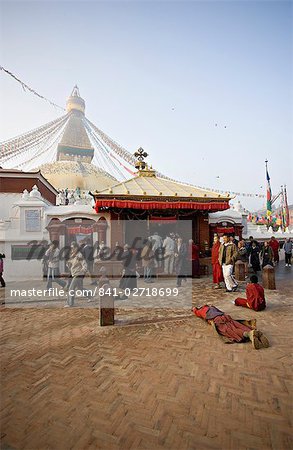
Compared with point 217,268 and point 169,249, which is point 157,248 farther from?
point 217,268

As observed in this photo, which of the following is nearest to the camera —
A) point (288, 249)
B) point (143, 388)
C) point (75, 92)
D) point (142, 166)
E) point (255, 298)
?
point (143, 388)

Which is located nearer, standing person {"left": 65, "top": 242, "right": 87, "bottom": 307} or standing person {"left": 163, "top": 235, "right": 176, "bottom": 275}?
standing person {"left": 65, "top": 242, "right": 87, "bottom": 307}

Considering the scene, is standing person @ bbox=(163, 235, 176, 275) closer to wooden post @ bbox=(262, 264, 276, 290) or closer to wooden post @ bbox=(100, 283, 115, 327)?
wooden post @ bbox=(262, 264, 276, 290)

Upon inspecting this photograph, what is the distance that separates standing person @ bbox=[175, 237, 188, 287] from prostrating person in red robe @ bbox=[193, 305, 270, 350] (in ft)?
13.7

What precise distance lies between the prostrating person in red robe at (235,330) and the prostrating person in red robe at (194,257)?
4.84m

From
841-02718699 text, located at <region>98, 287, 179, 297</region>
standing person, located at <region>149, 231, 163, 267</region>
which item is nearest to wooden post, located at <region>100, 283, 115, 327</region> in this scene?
841-02718699 text, located at <region>98, 287, 179, 297</region>

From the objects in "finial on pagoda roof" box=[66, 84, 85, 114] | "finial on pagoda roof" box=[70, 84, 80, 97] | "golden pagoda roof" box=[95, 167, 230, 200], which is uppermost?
"finial on pagoda roof" box=[70, 84, 80, 97]

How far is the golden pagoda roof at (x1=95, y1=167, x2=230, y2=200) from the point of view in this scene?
1177 centimetres

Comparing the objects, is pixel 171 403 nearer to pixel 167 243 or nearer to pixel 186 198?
pixel 167 243

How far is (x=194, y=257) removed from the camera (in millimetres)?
10734

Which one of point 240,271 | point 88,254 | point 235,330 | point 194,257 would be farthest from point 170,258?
point 235,330

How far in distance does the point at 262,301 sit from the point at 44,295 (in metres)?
6.83

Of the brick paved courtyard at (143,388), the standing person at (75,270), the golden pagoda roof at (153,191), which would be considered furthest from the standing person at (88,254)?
the brick paved courtyard at (143,388)

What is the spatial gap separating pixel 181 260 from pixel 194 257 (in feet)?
2.25
